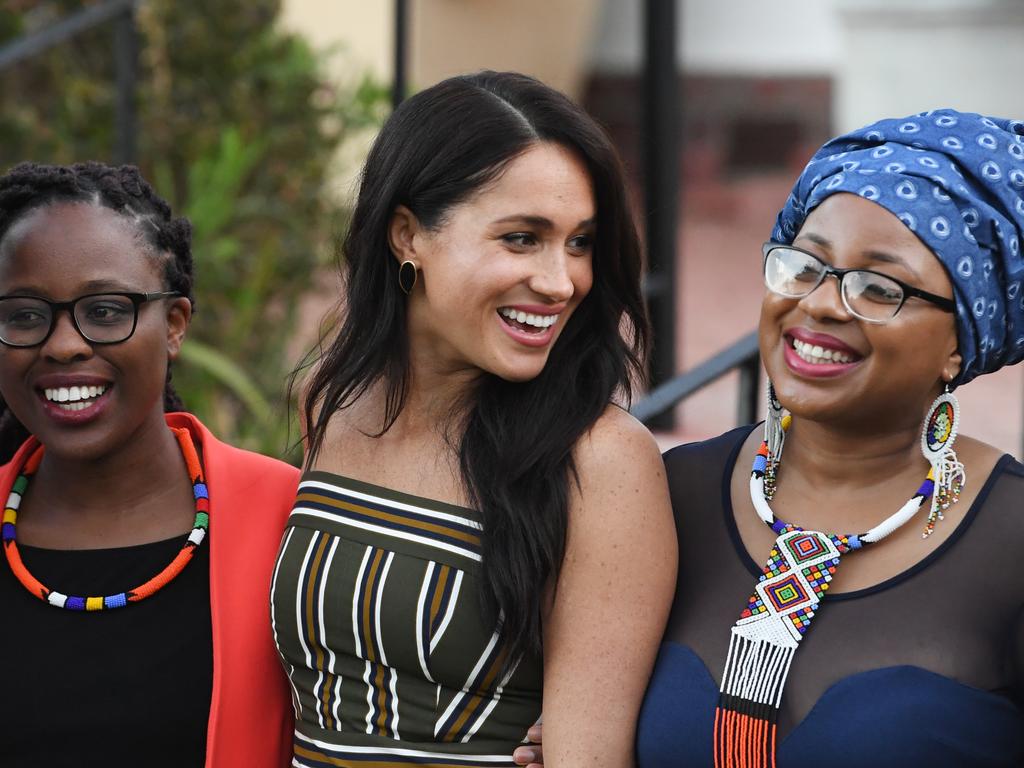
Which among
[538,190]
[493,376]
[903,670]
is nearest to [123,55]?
[493,376]

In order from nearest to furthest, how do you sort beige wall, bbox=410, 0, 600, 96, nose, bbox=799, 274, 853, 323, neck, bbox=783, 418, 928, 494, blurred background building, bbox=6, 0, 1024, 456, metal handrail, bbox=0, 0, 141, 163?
nose, bbox=799, 274, 853, 323, neck, bbox=783, 418, 928, 494, metal handrail, bbox=0, 0, 141, 163, blurred background building, bbox=6, 0, 1024, 456, beige wall, bbox=410, 0, 600, 96

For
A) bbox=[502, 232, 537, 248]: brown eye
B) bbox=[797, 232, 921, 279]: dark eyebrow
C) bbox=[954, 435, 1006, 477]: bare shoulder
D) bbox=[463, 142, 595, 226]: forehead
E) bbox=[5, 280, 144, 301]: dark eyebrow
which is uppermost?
bbox=[463, 142, 595, 226]: forehead

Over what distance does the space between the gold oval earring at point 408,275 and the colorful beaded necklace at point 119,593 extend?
550mm

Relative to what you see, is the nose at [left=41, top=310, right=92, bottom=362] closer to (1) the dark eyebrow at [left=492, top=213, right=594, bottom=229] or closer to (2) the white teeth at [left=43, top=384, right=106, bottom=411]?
(2) the white teeth at [left=43, top=384, right=106, bottom=411]

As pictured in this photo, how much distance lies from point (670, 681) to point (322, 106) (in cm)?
555

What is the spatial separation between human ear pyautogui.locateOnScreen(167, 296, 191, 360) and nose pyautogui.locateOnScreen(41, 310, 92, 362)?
0.21 m

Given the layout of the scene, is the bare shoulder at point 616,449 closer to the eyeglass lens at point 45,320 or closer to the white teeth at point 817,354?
the white teeth at point 817,354

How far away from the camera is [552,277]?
2398 millimetres

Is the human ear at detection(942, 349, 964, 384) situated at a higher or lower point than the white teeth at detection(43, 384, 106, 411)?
lower

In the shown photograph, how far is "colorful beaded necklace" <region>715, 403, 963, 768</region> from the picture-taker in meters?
2.16

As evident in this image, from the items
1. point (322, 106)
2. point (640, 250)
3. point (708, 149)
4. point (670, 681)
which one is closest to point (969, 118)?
point (640, 250)

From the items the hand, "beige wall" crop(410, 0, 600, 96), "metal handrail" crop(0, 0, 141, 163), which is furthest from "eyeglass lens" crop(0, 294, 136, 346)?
"beige wall" crop(410, 0, 600, 96)

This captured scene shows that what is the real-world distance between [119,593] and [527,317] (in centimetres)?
85

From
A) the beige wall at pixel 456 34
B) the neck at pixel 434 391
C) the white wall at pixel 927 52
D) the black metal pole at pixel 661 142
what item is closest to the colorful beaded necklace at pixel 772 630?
the neck at pixel 434 391
